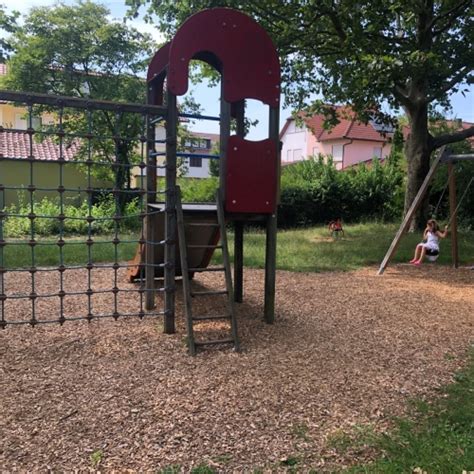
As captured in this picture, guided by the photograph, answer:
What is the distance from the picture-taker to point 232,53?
477cm

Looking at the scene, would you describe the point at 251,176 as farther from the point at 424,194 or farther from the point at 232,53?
the point at 424,194

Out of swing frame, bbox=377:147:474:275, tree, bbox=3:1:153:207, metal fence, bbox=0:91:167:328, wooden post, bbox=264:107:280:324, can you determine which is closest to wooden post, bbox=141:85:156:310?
metal fence, bbox=0:91:167:328

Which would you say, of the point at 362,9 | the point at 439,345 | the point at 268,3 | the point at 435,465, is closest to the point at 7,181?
the point at 268,3

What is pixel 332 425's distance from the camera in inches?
123

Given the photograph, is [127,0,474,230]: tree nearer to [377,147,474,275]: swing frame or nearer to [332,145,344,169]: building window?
[377,147,474,275]: swing frame

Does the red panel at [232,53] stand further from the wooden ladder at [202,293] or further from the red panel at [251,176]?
the wooden ladder at [202,293]

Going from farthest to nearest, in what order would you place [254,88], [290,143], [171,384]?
[290,143], [254,88], [171,384]

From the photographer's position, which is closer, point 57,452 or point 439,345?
point 57,452

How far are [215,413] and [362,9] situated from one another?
996cm

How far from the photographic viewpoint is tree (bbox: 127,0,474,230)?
9.16m

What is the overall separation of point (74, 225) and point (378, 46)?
1103 centimetres

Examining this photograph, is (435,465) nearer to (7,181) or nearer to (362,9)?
(362,9)

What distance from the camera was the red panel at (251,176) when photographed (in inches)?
192

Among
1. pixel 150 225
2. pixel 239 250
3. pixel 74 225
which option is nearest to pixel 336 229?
pixel 74 225
